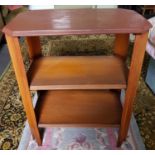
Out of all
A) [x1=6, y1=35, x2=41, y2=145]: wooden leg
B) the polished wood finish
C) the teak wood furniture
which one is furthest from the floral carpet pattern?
the polished wood finish

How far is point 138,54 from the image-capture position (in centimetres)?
75

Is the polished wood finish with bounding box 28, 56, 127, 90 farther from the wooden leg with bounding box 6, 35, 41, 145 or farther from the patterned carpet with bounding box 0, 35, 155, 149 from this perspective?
the patterned carpet with bounding box 0, 35, 155, 149

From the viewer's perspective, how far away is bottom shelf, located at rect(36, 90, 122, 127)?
3.38ft

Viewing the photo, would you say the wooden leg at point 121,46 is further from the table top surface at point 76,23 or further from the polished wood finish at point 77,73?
the table top surface at point 76,23

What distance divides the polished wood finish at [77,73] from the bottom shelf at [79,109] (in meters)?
0.24

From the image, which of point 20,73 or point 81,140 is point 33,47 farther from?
point 81,140

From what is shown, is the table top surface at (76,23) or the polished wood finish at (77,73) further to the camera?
the polished wood finish at (77,73)

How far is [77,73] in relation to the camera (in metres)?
0.93

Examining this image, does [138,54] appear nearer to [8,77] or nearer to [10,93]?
[10,93]

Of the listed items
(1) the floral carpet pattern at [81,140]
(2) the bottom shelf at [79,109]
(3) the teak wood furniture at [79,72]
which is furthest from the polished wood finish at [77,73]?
(1) the floral carpet pattern at [81,140]

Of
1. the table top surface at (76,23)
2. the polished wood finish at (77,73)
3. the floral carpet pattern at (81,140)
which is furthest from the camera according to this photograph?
the floral carpet pattern at (81,140)

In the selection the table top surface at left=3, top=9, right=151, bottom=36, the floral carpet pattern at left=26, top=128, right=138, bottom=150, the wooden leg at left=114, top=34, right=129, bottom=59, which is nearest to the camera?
the table top surface at left=3, top=9, right=151, bottom=36

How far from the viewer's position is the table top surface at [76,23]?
2.24 ft

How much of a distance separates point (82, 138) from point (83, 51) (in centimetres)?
113
